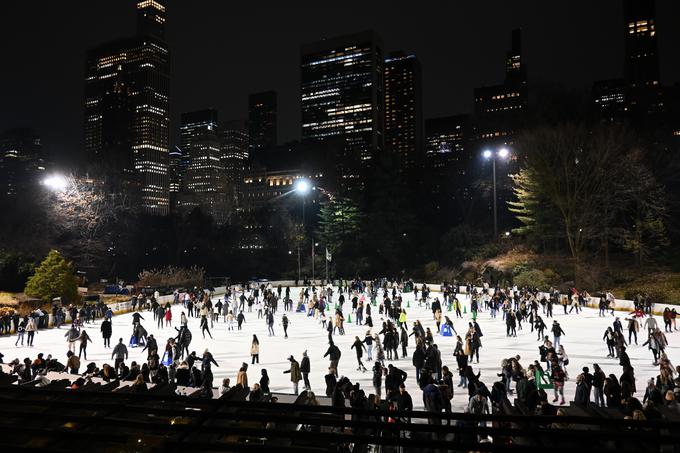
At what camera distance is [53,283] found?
30.8 meters

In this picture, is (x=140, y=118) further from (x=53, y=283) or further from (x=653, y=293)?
(x=653, y=293)

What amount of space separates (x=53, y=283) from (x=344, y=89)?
14695cm

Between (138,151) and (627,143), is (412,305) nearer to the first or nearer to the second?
(627,143)

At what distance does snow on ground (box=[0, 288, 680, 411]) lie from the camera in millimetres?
13781

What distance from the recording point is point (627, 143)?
1640 inches

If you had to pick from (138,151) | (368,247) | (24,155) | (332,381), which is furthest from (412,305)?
(138,151)

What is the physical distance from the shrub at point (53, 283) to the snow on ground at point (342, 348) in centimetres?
631

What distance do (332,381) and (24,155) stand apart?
131 m

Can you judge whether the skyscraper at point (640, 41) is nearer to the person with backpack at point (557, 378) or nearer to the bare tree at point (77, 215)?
the bare tree at point (77, 215)

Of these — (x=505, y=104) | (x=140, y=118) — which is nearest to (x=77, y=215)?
(x=505, y=104)

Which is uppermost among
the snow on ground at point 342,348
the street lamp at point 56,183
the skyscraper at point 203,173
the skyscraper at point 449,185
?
the skyscraper at point 203,173

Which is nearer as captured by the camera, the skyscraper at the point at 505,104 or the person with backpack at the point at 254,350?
the person with backpack at the point at 254,350

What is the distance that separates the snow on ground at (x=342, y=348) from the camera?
1378 centimetres

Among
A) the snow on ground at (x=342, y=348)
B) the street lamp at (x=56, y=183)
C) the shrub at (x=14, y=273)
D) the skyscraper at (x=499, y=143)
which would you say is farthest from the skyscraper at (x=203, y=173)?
→ the snow on ground at (x=342, y=348)
